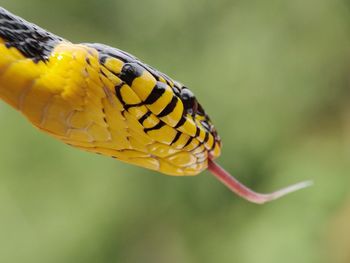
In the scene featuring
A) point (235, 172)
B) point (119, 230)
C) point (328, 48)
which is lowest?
point (119, 230)

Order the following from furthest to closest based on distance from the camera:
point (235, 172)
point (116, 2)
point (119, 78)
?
point (116, 2)
point (235, 172)
point (119, 78)

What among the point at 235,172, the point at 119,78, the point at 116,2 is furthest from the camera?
the point at 116,2

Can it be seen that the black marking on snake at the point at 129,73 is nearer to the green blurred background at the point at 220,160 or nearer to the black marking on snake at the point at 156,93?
the black marking on snake at the point at 156,93

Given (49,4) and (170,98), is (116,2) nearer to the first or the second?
(49,4)

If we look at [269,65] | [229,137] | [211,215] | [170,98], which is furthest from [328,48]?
[170,98]

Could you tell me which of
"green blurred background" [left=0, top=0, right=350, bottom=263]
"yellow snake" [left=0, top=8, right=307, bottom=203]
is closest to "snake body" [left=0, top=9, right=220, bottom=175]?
"yellow snake" [left=0, top=8, right=307, bottom=203]

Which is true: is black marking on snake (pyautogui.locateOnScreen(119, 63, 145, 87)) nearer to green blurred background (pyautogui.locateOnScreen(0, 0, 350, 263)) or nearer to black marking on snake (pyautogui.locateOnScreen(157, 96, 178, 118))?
black marking on snake (pyautogui.locateOnScreen(157, 96, 178, 118))
